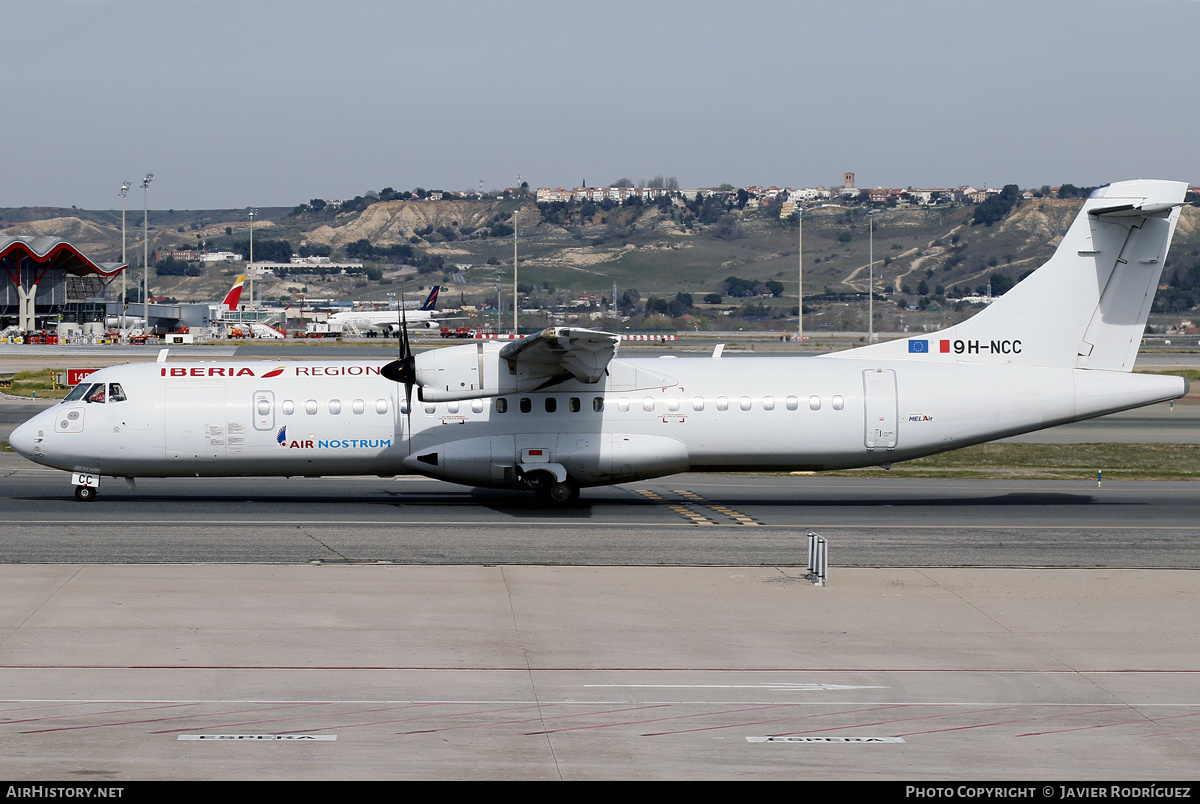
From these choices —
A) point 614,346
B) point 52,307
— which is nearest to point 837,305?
point 52,307

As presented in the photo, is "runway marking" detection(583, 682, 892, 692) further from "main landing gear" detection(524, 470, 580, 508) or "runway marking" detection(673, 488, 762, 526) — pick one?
"main landing gear" detection(524, 470, 580, 508)

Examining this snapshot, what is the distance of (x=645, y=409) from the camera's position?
24578 millimetres

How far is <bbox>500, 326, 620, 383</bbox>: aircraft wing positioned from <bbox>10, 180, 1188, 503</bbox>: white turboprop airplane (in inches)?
2.9

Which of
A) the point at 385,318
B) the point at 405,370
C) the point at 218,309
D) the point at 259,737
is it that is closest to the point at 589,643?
the point at 259,737

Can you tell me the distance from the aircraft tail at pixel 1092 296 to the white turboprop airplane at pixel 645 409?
0.11 ft

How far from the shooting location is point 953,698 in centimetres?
1165

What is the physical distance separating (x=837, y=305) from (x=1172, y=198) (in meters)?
169

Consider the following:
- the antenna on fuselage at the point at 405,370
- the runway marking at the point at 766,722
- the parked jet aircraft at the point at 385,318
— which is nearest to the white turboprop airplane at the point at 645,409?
the antenna on fuselage at the point at 405,370

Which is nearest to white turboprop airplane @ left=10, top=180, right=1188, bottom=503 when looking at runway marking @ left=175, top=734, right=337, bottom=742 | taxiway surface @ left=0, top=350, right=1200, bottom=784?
taxiway surface @ left=0, top=350, right=1200, bottom=784

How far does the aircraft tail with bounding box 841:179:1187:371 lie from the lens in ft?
80.6

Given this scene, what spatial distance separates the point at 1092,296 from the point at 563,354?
12.2m

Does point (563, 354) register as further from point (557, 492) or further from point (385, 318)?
point (385, 318)

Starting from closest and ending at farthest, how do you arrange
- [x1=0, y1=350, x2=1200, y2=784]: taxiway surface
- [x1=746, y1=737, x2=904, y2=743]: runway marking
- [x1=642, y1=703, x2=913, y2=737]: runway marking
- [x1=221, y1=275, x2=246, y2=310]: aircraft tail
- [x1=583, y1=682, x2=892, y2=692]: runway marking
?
1. [x1=0, y1=350, x2=1200, y2=784]: taxiway surface
2. [x1=746, y1=737, x2=904, y2=743]: runway marking
3. [x1=642, y1=703, x2=913, y2=737]: runway marking
4. [x1=583, y1=682, x2=892, y2=692]: runway marking
5. [x1=221, y1=275, x2=246, y2=310]: aircraft tail

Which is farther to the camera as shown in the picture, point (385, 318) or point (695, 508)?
point (385, 318)
